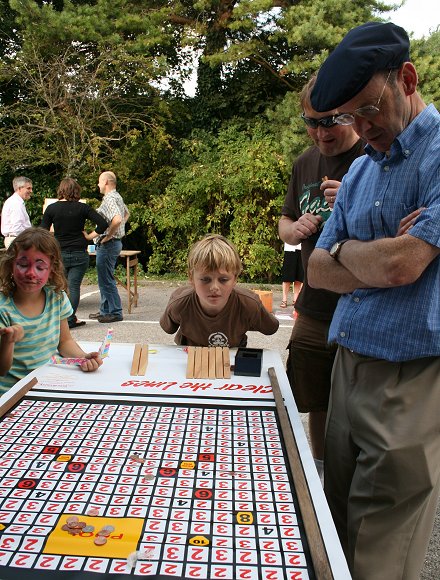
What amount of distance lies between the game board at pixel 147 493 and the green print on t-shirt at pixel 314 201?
0.88 metres

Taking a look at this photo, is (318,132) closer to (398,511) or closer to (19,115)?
(398,511)

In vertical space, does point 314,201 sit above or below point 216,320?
above

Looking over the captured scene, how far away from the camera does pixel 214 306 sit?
237 cm

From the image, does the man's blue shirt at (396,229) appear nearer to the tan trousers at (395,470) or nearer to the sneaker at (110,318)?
the tan trousers at (395,470)

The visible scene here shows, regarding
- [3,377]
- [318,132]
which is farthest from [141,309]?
[318,132]

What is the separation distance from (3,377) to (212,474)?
52.4 inches

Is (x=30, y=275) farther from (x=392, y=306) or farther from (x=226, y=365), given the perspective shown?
(x=392, y=306)

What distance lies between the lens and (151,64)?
36.4 ft

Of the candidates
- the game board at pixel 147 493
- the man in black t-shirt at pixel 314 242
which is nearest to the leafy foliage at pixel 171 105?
the man in black t-shirt at pixel 314 242

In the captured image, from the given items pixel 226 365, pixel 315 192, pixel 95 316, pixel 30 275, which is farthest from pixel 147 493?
pixel 95 316

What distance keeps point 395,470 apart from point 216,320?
4.04ft

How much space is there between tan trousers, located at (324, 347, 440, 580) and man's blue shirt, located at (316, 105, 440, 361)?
0.07 m

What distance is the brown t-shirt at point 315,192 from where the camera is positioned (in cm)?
210

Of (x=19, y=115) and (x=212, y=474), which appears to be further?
(x=19, y=115)
